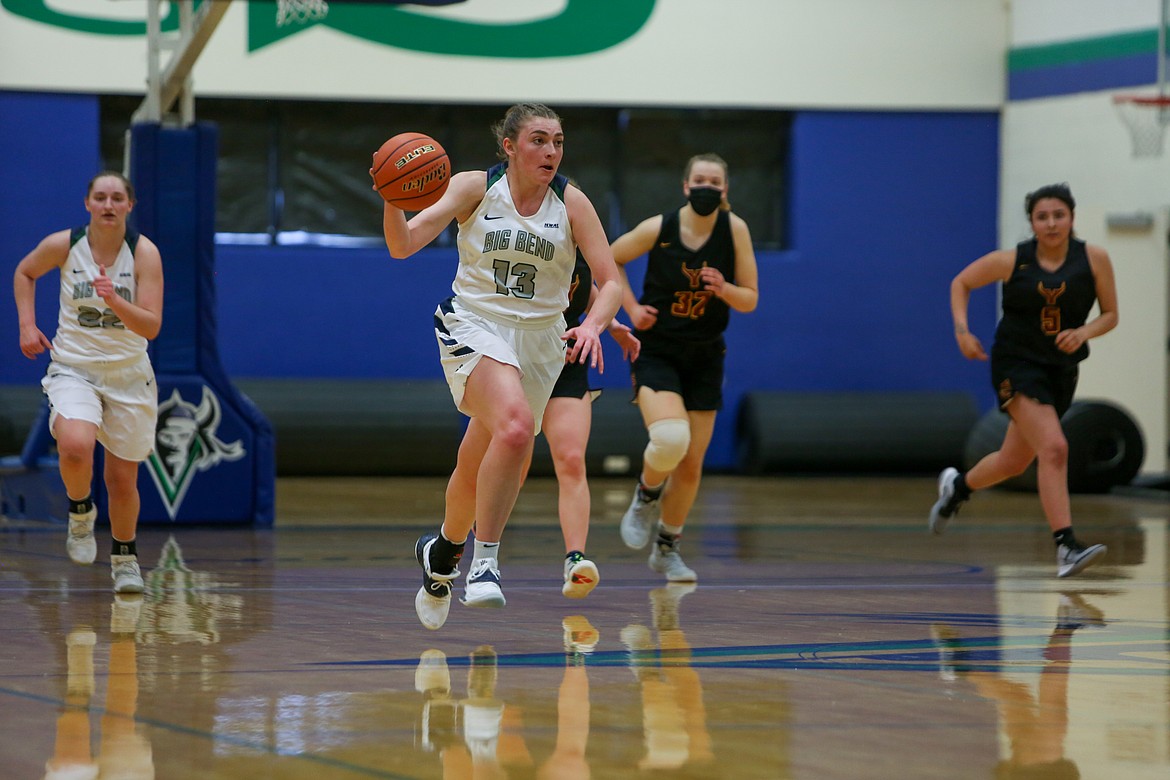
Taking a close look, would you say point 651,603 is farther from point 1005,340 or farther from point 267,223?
point 267,223

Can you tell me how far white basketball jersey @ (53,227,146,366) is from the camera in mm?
7105

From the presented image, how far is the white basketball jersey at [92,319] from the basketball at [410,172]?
2.26m

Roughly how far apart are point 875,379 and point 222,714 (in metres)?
Result: 14.1

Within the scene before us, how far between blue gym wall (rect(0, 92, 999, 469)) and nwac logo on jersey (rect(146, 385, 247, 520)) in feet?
20.8

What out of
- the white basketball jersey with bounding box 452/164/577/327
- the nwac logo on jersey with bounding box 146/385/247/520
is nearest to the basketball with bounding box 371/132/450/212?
the white basketball jersey with bounding box 452/164/577/327

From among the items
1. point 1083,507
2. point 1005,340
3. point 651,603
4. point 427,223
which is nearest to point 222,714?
point 427,223

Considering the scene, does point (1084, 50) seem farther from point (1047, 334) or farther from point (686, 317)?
point (686, 317)

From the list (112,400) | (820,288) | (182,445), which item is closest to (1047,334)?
(112,400)

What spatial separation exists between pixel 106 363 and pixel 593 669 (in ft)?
10.8

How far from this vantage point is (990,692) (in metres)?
4.57

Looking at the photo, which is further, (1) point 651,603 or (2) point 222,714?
(1) point 651,603

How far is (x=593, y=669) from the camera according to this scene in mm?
4879

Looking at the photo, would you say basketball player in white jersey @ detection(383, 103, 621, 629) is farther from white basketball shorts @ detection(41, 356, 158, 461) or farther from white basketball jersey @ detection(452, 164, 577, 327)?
white basketball shorts @ detection(41, 356, 158, 461)

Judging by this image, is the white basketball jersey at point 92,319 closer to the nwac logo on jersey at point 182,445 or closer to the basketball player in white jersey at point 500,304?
the basketball player in white jersey at point 500,304
